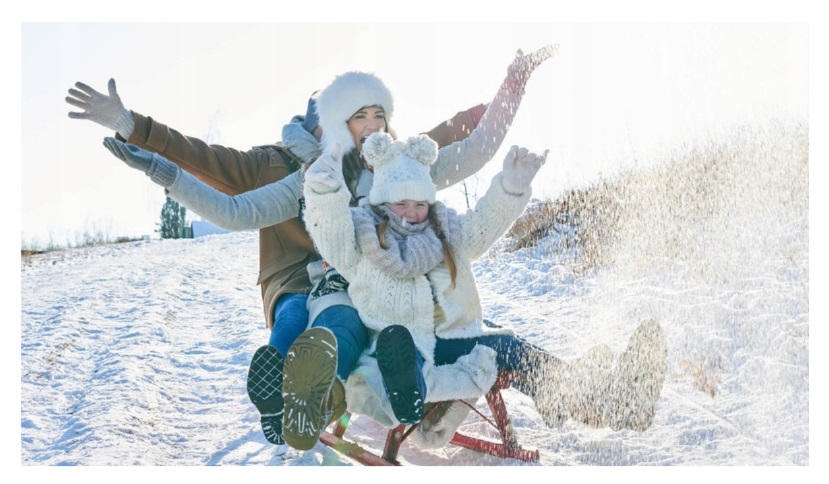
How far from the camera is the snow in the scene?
11.3ft

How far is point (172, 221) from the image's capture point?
59.9ft

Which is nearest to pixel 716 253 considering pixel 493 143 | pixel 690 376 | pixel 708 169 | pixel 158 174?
pixel 708 169

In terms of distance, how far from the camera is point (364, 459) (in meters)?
3.18

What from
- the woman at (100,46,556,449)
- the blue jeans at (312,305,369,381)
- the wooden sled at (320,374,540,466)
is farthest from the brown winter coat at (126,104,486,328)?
the wooden sled at (320,374,540,466)

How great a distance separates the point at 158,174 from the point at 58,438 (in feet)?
4.94

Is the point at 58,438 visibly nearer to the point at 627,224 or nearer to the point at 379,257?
the point at 379,257

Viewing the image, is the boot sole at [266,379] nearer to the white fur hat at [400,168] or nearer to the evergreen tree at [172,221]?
the white fur hat at [400,168]

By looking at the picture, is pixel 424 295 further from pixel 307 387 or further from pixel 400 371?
pixel 307 387

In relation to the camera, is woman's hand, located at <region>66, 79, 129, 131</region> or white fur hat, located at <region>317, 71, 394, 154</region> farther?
white fur hat, located at <region>317, 71, 394, 154</region>

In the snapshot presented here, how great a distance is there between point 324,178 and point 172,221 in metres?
16.4

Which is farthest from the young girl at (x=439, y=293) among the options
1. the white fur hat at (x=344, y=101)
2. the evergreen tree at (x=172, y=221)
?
the evergreen tree at (x=172, y=221)

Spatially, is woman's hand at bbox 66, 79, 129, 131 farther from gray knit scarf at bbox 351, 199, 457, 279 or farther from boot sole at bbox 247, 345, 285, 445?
boot sole at bbox 247, 345, 285, 445

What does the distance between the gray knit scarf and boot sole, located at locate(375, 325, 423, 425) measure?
1.14 ft

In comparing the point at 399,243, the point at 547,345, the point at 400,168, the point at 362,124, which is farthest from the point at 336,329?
the point at 547,345
